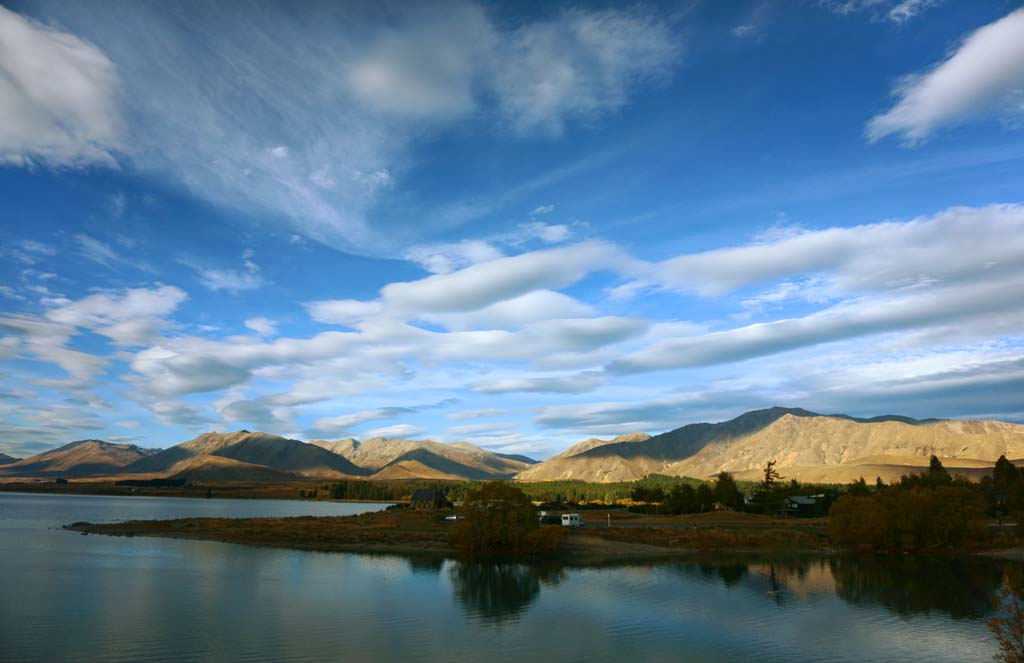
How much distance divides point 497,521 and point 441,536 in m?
11.9

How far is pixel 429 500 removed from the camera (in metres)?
137

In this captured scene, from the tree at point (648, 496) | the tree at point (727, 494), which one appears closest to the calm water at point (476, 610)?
the tree at point (727, 494)

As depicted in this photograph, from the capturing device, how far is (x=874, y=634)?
33.9m

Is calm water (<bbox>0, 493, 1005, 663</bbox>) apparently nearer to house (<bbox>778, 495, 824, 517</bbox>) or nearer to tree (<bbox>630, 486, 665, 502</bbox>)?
house (<bbox>778, 495, 824, 517</bbox>)

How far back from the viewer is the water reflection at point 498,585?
38.8 meters

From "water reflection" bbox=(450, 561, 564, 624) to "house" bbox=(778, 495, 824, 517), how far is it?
74565 mm

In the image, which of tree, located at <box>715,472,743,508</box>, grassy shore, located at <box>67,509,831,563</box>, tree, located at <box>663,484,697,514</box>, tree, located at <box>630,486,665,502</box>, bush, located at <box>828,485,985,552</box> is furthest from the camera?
tree, located at <box>630,486,665,502</box>

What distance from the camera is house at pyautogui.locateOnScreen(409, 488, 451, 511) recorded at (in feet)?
420

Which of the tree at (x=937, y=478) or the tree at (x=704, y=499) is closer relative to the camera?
the tree at (x=937, y=478)

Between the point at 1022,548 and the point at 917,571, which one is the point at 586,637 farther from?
the point at 1022,548

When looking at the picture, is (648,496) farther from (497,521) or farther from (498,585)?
(498,585)

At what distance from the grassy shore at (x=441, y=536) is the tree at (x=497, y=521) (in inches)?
131

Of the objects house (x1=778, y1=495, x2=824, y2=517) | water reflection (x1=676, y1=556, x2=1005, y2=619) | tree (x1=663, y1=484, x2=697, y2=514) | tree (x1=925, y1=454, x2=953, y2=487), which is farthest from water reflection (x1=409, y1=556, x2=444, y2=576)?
tree (x1=925, y1=454, x2=953, y2=487)

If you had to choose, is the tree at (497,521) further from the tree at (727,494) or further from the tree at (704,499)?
the tree at (727,494)
